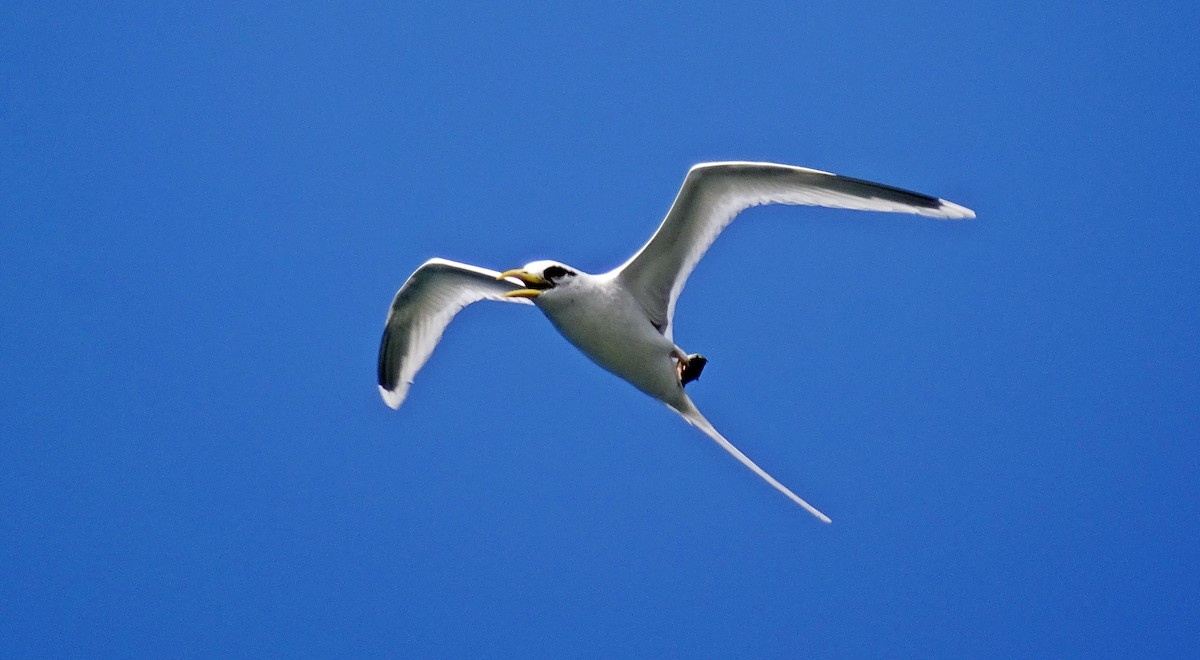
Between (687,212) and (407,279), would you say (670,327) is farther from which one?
(407,279)

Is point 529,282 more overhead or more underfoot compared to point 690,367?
more overhead

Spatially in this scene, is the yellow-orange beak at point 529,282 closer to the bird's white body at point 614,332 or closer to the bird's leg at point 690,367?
the bird's white body at point 614,332

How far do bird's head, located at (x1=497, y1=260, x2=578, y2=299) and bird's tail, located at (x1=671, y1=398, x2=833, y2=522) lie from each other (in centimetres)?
133

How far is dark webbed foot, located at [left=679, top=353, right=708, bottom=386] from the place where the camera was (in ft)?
27.2

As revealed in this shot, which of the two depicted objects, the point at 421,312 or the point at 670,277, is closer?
the point at 670,277

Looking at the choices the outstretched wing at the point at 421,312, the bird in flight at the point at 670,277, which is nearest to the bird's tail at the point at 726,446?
the bird in flight at the point at 670,277

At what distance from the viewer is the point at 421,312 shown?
32.1ft

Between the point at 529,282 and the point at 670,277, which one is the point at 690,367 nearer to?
the point at 670,277

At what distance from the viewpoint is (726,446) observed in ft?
26.3

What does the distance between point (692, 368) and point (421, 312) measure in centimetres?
268

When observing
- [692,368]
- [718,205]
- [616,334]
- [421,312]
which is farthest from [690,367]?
[421,312]

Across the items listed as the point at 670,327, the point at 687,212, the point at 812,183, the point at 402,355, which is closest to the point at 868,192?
the point at 812,183

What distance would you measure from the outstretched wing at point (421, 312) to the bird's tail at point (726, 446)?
1.76 m

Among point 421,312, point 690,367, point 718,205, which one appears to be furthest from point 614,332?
point 421,312
